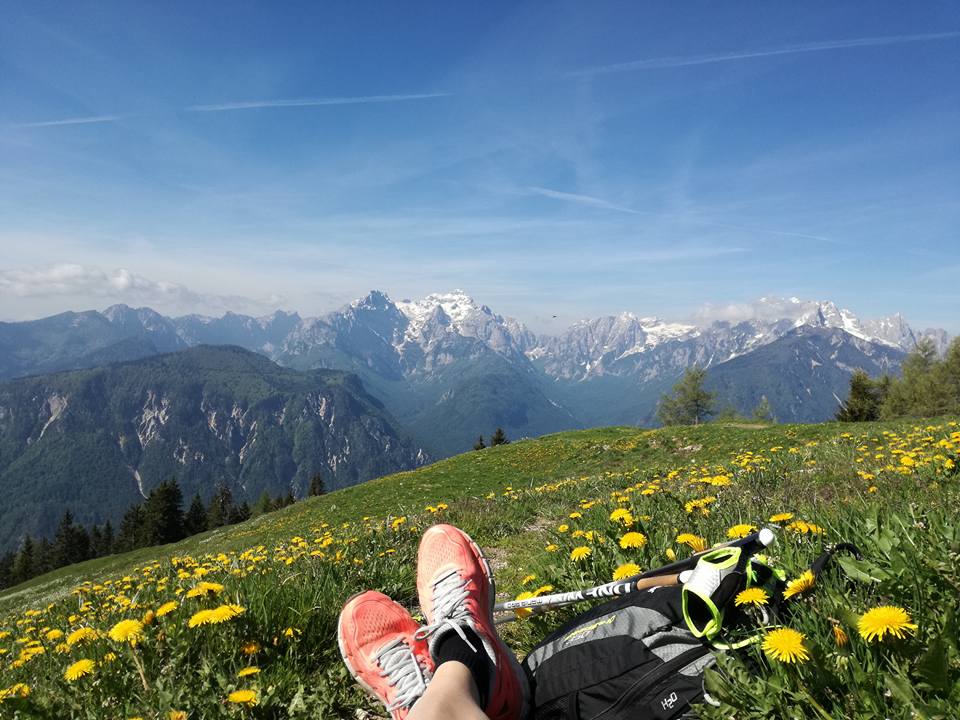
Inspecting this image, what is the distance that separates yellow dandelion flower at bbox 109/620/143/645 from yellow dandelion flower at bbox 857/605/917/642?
4.04 meters

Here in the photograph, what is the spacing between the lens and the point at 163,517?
76.0 metres

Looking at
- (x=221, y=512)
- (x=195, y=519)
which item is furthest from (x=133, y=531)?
(x=221, y=512)

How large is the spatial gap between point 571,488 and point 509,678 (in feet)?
31.1

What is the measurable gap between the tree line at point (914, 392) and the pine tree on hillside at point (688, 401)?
1882cm

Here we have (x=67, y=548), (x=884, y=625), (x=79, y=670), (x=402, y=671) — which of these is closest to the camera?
(x=884, y=625)

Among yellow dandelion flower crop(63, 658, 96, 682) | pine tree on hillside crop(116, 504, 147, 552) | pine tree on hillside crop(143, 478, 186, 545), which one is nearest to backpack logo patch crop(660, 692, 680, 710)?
yellow dandelion flower crop(63, 658, 96, 682)

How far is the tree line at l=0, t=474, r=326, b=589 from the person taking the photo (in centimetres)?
7631

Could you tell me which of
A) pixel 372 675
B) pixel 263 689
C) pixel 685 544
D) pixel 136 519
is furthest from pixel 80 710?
pixel 136 519

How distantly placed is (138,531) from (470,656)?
9551cm

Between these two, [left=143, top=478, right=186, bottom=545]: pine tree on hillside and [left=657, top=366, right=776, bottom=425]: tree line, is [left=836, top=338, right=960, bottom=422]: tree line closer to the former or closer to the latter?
[left=657, top=366, right=776, bottom=425]: tree line

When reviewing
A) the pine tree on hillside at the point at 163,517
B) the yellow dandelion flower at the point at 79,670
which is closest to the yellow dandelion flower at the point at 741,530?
the yellow dandelion flower at the point at 79,670

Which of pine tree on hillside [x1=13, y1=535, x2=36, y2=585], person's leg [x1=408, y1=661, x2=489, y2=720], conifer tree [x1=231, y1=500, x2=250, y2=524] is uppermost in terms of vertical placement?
person's leg [x1=408, y1=661, x2=489, y2=720]

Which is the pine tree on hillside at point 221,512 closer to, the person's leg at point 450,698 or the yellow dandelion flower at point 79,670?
the yellow dandelion flower at point 79,670

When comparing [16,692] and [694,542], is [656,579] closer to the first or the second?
[694,542]
